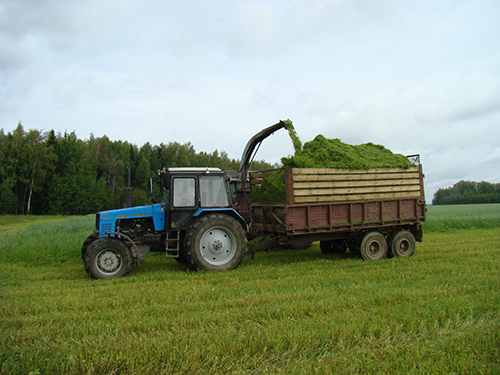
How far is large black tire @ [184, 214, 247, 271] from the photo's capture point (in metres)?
7.36

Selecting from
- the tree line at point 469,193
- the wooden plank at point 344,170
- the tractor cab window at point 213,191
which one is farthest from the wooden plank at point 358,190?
the tree line at point 469,193

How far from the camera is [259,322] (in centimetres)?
410

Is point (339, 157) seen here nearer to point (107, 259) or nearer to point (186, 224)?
point (186, 224)

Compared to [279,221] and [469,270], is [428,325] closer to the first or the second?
[469,270]

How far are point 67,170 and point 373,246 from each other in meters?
51.6

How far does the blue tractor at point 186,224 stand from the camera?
24.3 feet

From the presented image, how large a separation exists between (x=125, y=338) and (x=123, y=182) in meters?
56.7

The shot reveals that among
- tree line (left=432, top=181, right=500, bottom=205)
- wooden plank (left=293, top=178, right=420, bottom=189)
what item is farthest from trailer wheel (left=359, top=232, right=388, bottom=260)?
tree line (left=432, top=181, right=500, bottom=205)

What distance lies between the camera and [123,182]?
2248 inches

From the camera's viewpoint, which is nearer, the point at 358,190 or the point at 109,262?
the point at 109,262

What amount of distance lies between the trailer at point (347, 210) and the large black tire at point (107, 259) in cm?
275

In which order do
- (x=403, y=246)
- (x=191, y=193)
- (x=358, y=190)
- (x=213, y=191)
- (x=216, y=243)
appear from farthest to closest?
(x=403, y=246) → (x=358, y=190) → (x=213, y=191) → (x=191, y=193) → (x=216, y=243)

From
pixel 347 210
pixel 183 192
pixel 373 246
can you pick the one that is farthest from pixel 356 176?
pixel 183 192

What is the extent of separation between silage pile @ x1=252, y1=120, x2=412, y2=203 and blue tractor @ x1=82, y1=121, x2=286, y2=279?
45.9 inches
